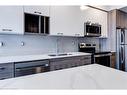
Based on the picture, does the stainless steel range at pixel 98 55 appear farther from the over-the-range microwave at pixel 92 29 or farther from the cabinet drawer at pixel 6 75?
the cabinet drawer at pixel 6 75

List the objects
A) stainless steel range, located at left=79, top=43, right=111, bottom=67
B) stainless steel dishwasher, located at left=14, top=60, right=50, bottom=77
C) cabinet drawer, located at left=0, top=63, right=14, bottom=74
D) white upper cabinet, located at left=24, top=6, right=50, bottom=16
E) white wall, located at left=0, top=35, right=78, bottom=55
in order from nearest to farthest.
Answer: cabinet drawer, located at left=0, top=63, right=14, bottom=74
stainless steel dishwasher, located at left=14, top=60, right=50, bottom=77
white upper cabinet, located at left=24, top=6, right=50, bottom=16
white wall, located at left=0, top=35, right=78, bottom=55
stainless steel range, located at left=79, top=43, right=111, bottom=67

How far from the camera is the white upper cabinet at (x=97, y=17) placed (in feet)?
10.2

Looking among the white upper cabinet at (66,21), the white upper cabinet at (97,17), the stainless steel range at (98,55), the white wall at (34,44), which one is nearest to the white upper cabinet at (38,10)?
the white upper cabinet at (66,21)

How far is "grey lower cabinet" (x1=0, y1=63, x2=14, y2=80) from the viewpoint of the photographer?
65.5 inches

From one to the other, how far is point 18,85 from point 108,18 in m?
3.66

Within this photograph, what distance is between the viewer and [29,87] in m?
0.76

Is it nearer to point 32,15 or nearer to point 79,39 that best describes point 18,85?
point 32,15

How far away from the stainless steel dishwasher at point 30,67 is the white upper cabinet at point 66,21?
0.76 m

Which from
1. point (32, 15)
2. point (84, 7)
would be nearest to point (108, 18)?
point (84, 7)

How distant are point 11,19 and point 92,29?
2.18 m

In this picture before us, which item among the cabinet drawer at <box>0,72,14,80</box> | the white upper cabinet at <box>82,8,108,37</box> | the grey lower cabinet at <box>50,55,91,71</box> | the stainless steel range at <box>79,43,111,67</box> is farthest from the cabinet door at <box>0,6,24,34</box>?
the stainless steel range at <box>79,43,111,67</box>

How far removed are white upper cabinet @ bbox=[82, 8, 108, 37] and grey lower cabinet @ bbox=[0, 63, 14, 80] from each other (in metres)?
2.19

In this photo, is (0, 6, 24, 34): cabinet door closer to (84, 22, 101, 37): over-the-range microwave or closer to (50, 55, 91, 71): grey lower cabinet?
(50, 55, 91, 71): grey lower cabinet
